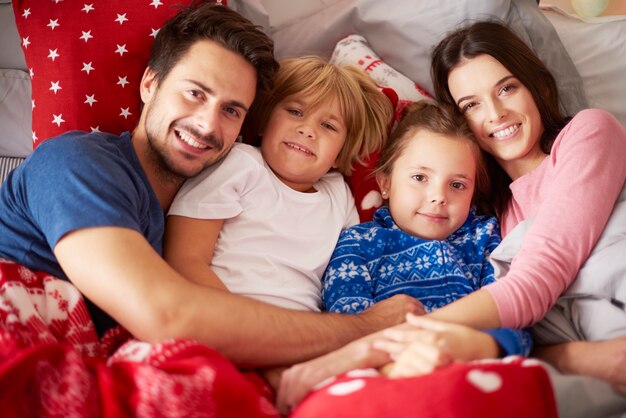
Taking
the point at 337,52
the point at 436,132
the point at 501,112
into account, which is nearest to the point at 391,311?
the point at 436,132

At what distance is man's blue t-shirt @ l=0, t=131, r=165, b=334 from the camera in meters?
1.07

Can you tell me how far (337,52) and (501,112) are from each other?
61 cm

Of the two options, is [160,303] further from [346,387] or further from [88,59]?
[88,59]

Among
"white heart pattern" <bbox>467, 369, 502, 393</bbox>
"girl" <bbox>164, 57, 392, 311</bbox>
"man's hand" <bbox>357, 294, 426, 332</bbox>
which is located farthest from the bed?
"white heart pattern" <bbox>467, 369, 502, 393</bbox>

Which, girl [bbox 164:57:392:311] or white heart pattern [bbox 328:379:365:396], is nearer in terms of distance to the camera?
white heart pattern [bbox 328:379:365:396]

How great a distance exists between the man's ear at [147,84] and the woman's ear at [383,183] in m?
0.64

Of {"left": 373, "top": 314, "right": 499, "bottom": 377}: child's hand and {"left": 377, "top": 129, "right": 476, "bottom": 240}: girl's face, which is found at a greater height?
{"left": 377, "top": 129, "right": 476, "bottom": 240}: girl's face

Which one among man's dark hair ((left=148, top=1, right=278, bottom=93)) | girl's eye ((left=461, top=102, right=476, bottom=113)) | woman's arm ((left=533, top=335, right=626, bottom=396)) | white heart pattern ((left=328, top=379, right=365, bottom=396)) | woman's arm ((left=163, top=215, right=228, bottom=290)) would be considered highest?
man's dark hair ((left=148, top=1, right=278, bottom=93))

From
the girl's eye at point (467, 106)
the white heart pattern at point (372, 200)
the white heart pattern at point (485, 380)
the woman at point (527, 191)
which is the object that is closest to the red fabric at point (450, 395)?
the white heart pattern at point (485, 380)

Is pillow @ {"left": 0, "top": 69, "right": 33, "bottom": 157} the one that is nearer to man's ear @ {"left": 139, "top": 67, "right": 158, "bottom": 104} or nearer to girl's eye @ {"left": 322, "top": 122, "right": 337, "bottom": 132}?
man's ear @ {"left": 139, "top": 67, "right": 158, "bottom": 104}

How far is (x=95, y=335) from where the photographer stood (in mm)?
1163

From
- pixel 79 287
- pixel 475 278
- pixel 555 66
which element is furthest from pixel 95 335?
pixel 555 66

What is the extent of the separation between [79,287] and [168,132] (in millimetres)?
428

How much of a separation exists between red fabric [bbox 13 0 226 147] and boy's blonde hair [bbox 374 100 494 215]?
2.27 feet
